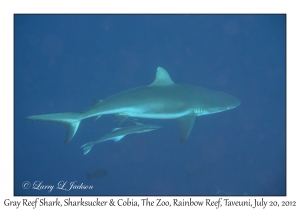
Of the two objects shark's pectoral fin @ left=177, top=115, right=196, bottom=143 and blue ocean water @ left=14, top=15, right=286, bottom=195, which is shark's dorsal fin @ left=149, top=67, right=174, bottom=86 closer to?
shark's pectoral fin @ left=177, top=115, right=196, bottom=143

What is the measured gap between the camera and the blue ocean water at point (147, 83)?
1188cm

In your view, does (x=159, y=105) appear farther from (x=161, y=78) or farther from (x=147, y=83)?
(x=147, y=83)

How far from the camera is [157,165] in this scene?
11.8 meters

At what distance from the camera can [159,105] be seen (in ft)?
20.6

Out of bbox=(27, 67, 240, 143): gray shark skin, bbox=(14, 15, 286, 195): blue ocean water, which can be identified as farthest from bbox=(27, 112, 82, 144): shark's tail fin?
bbox=(14, 15, 286, 195): blue ocean water

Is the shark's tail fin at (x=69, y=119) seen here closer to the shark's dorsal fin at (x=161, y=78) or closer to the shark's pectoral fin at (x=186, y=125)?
the shark's dorsal fin at (x=161, y=78)

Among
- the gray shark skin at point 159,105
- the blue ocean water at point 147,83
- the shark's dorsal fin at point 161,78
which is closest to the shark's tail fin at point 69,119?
the gray shark skin at point 159,105

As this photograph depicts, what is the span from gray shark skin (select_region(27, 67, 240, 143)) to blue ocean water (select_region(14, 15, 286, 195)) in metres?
3.93

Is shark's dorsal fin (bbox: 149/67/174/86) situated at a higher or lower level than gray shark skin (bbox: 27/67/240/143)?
higher

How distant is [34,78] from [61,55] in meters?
2.60

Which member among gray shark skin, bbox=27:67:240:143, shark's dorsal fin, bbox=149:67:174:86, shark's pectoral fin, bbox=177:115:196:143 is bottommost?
shark's pectoral fin, bbox=177:115:196:143

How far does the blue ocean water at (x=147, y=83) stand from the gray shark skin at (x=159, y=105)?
3.93 metres

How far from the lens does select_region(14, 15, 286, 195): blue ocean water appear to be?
11.9 m

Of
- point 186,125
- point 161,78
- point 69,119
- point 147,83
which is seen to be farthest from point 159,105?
point 147,83
